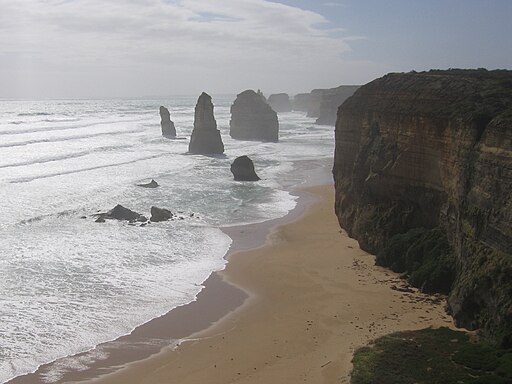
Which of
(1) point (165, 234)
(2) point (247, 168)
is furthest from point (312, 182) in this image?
(1) point (165, 234)

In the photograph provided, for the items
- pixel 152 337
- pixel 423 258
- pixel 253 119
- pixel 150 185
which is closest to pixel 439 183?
pixel 423 258

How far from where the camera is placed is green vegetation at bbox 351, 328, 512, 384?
15695 millimetres

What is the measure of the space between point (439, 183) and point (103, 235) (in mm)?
19318

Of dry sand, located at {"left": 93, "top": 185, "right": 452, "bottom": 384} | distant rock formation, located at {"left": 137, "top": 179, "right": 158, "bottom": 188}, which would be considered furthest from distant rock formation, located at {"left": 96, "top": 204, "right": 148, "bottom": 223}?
distant rock formation, located at {"left": 137, "top": 179, "right": 158, "bottom": 188}

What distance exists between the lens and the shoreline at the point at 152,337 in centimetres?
1794

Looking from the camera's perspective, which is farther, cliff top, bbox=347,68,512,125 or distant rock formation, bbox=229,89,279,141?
distant rock formation, bbox=229,89,279,141

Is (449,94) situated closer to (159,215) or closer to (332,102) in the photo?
(159,215)

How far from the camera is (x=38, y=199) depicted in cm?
4381

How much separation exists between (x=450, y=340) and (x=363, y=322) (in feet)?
11.6

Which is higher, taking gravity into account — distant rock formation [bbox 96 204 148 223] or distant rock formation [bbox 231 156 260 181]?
distant rock formation [bbox 231 156 260 181]

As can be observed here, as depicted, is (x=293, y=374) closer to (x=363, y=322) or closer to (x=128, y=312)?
(x=363, y=322)

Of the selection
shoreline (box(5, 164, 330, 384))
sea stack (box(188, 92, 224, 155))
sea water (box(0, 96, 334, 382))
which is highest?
sea stack (box(188, 92, 224, 155))

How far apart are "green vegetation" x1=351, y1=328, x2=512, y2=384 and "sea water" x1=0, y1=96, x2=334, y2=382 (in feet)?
29.5

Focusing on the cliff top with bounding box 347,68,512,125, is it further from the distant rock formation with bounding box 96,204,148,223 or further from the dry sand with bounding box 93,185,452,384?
the distant rock formation with bounding box 96,204,148,223
